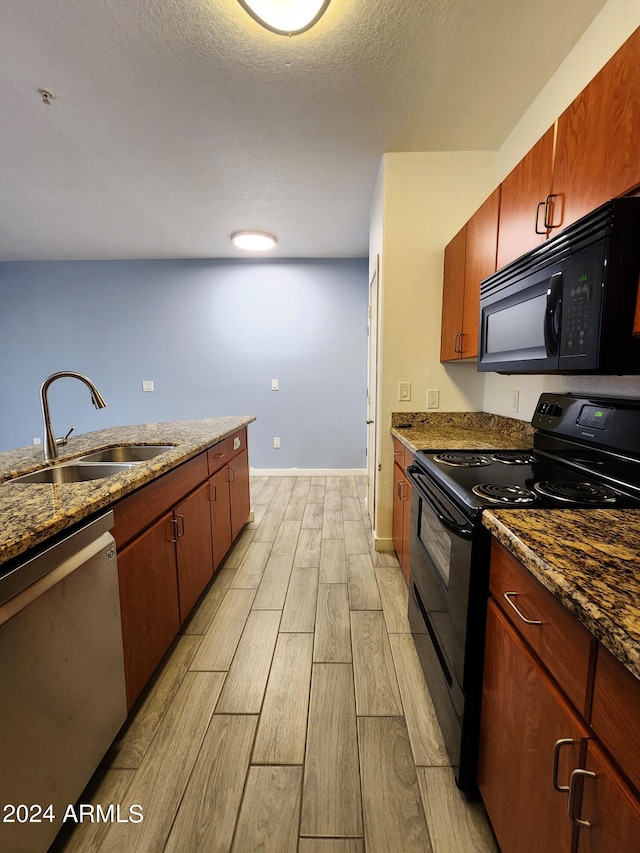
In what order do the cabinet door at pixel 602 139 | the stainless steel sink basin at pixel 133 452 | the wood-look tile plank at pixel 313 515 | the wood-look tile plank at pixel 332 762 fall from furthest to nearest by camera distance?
the wood-look tile plank at pixel 313 515
the stainless steel sink basin at pixel 133 452
the wood-look tile plank at pixel 332 762
the cabinet door at pixel 602 139

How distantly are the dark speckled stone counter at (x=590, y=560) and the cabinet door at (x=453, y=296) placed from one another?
133cm

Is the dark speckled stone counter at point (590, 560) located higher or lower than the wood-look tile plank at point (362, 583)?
higher

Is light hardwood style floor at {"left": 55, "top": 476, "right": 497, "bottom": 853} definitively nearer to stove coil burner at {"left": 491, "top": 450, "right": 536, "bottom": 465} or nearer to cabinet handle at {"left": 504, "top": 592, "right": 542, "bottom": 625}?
cabinet handle at {"left": 504, "top": 592, "right": 542, "bottom": 625}

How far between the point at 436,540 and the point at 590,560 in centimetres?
60

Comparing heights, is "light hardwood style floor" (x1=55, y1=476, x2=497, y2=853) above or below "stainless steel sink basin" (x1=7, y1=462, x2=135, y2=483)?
below

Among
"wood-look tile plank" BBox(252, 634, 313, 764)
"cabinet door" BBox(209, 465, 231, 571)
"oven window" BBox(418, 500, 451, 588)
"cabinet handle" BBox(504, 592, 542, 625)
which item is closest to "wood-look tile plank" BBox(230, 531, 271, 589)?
"cabinet door" BBox(209, 465, 231, 571)

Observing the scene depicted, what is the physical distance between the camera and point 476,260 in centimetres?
178

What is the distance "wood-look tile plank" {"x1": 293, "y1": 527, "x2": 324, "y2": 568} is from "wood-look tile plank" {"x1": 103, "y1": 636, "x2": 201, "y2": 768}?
0.84 meters

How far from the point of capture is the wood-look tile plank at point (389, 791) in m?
0.92

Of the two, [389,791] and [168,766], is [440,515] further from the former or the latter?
[168,766]

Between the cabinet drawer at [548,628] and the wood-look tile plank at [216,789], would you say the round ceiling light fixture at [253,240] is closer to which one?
the cabinet drawer at [548,628]

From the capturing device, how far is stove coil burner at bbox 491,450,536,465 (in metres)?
1.42

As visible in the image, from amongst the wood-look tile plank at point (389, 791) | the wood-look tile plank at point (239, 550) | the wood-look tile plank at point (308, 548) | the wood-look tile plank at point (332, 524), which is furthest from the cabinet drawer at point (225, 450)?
the wood-look tile plank at point (389, 791)

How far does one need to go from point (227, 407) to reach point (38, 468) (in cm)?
297
